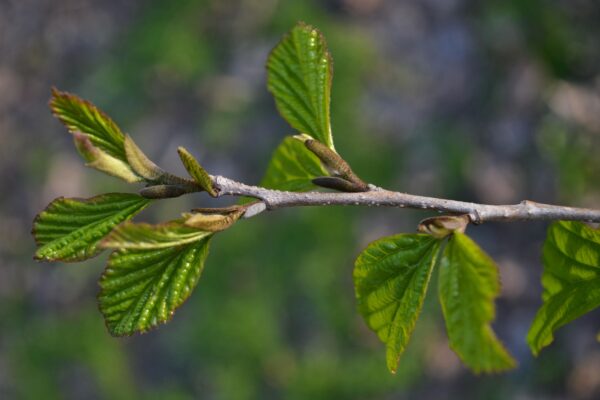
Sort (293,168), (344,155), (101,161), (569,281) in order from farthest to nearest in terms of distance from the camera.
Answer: (344,155)
(293,168)
(569,281)
(101,161)

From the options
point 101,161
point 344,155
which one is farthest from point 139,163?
point 344,155

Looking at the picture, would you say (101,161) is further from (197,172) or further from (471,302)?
(471,302)

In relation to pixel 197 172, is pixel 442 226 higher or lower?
lower

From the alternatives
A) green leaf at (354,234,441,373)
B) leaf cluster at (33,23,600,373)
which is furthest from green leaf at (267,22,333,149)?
green leaf at (354,234,441,373)

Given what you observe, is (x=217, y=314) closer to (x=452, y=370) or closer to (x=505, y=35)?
(x=452, y=370)

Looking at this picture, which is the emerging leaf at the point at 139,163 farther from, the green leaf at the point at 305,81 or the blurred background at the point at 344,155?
the blurred background at the point at 344,155

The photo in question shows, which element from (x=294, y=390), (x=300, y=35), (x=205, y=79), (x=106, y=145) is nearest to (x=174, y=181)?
(x=106, y=145)

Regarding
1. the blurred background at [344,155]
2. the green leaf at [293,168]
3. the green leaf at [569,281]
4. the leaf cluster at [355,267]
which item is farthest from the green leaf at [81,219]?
the blurred background at [344,155]
